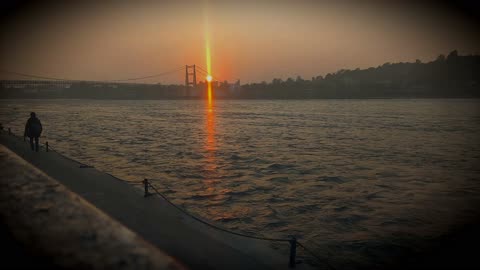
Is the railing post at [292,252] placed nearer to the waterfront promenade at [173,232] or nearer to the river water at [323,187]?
the waterfront promenade at [173,232]

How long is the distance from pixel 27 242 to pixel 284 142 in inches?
797

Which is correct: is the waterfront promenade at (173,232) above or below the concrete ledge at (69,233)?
below

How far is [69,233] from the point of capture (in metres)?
5.49

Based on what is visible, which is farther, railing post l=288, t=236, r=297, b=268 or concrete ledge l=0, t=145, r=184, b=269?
railing post l=288, t=236, r=297, b=268

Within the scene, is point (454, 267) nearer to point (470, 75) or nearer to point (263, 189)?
point (263, 189)

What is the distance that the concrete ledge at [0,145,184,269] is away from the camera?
4.69m

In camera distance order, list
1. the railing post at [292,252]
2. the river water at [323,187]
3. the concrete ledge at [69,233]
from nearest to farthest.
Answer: the concrete ledge at [69,233] → the railing post at [292,252] → the river water at [323,187]

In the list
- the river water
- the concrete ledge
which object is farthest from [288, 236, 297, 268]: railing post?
the concrete ledge

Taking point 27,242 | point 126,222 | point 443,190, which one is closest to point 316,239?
point 126,222

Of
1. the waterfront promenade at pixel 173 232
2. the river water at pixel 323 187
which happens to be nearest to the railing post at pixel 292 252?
the waterfront promenade at pixel 173 232

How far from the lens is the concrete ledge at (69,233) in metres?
4.69

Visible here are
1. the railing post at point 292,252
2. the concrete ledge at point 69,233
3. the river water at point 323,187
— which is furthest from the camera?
the river water at point 323,187

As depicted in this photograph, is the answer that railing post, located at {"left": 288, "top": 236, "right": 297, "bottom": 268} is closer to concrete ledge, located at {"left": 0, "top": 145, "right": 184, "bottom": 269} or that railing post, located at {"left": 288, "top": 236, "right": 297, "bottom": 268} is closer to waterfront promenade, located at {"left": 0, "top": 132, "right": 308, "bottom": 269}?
waterfront promenade, located at {"left": 0, "top": 132, "right": 308, "bottom": 269}

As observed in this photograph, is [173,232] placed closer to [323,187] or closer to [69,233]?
[69,233]
